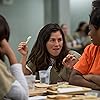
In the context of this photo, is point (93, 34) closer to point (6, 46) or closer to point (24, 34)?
point (6, 46)

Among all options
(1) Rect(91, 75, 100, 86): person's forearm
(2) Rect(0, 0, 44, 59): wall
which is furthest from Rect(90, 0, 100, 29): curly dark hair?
(2) Rect(0, 0, 44, 59): wall

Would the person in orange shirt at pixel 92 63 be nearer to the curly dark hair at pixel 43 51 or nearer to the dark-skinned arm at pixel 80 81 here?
the dark-skinned arm at pixel 80 81

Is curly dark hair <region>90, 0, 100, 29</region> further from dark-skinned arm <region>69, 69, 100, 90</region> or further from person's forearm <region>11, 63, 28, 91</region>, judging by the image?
person's forearm <region>11, 63, 28, 91</region>

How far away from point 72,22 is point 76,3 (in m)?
0.71

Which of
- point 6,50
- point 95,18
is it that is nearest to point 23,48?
point 95,18

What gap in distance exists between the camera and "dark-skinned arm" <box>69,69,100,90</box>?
8.74 feet

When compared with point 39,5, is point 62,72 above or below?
below

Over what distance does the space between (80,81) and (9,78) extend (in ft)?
2.87

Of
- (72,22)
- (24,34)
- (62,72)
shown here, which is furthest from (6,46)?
(72,22)

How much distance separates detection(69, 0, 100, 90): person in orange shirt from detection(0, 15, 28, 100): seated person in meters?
0.75

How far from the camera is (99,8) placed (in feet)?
8.91

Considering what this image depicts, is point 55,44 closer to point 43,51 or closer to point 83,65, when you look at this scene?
point 43,51

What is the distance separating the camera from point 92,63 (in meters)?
2.83

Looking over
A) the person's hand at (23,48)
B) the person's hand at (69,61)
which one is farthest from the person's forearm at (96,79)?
the person's hand at (23,48)
